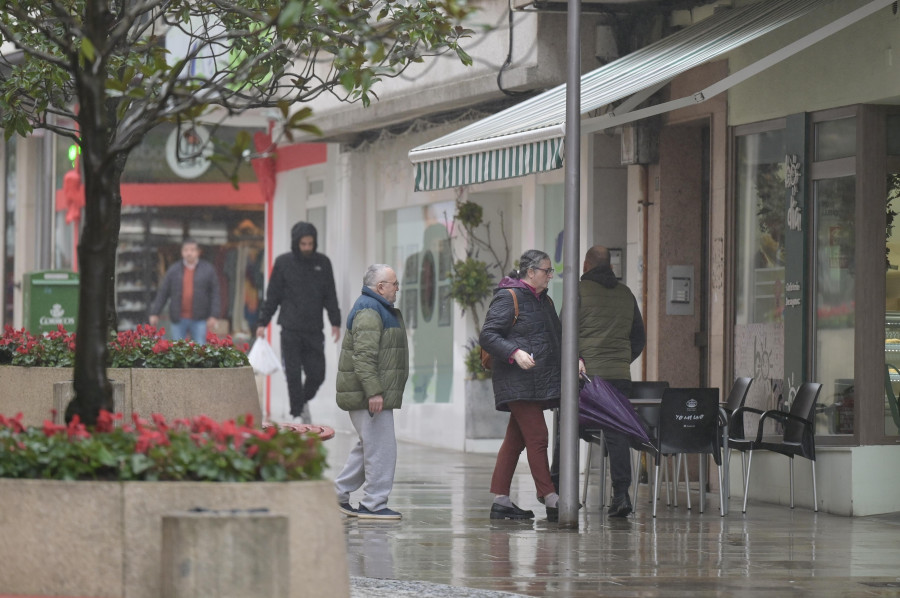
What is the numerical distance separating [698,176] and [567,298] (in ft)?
16.5

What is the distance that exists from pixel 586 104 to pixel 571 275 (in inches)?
80.5

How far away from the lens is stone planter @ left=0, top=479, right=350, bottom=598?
20.6ft

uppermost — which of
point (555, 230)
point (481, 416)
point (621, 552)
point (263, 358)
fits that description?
point (555, 230)

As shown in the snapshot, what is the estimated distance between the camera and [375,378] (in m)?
12.3

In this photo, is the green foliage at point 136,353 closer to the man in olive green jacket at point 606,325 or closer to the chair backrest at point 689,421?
the man in olive green jacket at point 606,325

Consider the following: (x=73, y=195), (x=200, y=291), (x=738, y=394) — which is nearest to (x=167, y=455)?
(x=738, y=394)

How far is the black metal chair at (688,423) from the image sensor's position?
42.8 feet

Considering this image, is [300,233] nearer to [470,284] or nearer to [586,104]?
[470,284]

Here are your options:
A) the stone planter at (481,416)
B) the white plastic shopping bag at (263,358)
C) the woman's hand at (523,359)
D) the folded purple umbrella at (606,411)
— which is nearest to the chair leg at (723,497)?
the folded purple umbrella at (606,411)

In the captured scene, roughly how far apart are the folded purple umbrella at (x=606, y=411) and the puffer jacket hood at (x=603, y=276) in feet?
3.84

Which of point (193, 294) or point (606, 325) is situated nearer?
point (606, 325)

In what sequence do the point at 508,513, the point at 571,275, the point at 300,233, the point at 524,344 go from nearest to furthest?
the point at 571,275 → the point at 524,344 → the point at 508,513 → the point at 300,233

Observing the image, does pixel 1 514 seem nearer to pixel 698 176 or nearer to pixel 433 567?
pixel 433 567

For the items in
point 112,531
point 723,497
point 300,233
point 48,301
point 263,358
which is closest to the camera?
point 112,531
